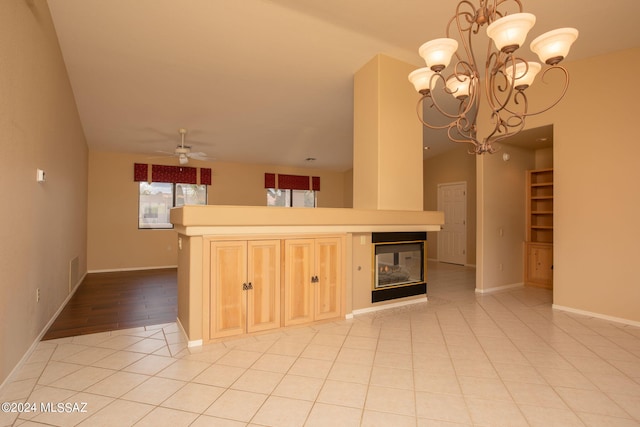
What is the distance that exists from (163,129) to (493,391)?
21.0ft

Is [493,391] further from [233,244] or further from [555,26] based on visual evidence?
[555,26]

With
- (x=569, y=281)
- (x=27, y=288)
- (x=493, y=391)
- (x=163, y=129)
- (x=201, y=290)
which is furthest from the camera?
(x=163, y=129)

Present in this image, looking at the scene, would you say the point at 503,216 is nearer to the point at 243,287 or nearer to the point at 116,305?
the point at 243,287

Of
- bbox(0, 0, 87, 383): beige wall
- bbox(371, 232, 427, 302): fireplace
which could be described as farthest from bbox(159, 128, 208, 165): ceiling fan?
bbox(371, 232, 427, 302): fireplace

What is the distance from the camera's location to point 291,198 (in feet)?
31.1

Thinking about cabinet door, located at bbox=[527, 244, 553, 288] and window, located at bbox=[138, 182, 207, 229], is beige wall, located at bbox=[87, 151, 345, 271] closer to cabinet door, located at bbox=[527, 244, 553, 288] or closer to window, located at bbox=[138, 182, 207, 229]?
window, located at bbox=[138, 182, 207, 229]

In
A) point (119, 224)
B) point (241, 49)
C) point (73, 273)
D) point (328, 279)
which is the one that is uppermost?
point (241, 49)

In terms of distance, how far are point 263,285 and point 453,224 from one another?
6.46m

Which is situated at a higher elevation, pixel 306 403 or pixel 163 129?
pixel 163 129

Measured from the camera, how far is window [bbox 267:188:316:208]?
912cm

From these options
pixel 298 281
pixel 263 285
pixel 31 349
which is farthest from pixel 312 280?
pixel 31 349

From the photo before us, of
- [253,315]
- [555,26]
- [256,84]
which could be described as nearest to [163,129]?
[256,84]

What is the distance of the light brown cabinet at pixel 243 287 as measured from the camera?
307 centimetres

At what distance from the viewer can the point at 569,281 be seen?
420 centimetres
